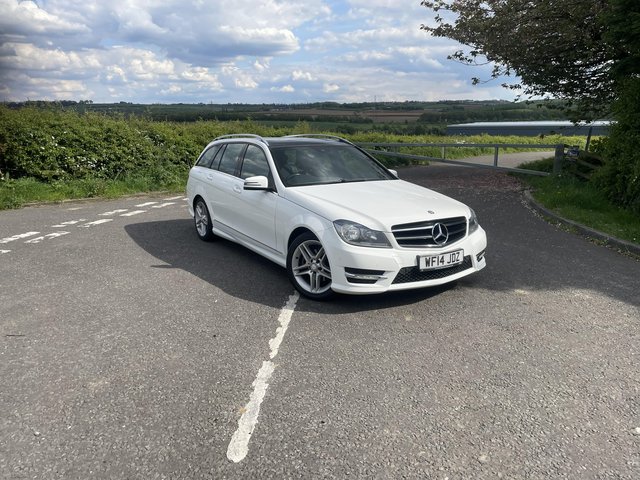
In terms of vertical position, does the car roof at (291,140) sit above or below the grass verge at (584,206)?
above

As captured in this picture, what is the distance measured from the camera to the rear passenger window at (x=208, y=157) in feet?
25.3

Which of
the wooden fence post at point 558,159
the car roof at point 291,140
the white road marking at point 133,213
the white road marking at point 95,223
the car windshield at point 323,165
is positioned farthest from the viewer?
the wooden fence post at point 558,159

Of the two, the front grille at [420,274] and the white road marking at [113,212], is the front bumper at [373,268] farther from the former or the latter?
the white road marking at [113,212]

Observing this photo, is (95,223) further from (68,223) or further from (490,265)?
(490,265)

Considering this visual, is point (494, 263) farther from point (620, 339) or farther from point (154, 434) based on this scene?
point (154, 434)

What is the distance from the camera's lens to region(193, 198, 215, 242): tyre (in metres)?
7.59

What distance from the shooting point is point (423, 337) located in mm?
4285

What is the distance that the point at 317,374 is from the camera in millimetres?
3682

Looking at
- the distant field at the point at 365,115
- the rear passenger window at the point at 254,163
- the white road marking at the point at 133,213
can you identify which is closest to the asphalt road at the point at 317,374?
the rear passenger window at the point at 254,163

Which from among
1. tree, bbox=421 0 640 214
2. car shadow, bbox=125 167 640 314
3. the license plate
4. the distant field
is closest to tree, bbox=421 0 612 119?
tree, bbox=421 0 640 214

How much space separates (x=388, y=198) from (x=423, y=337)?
5.61ft

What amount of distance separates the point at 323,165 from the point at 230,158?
5.26ft

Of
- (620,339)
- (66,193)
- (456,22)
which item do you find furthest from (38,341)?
(456,22)

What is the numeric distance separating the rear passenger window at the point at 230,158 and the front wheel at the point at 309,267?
6.91 feet
